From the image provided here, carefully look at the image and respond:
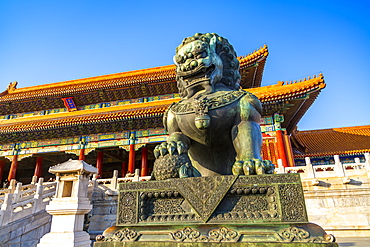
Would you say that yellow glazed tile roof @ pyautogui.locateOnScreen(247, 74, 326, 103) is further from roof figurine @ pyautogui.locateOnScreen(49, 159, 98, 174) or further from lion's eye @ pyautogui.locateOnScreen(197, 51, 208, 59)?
lion's eye @ pyautogui.locateOnScreen(197, 51, 208, 59)

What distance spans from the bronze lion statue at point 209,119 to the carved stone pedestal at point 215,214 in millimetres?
180

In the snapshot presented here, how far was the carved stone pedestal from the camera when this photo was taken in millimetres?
1524

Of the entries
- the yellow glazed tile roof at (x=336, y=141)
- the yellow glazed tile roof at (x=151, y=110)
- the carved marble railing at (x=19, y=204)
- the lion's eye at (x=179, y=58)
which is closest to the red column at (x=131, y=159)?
the yellow glazed tile roof at (x=151, y=110)

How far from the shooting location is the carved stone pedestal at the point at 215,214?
60.0 inches

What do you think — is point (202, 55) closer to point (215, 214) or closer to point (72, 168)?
point (215, 214)

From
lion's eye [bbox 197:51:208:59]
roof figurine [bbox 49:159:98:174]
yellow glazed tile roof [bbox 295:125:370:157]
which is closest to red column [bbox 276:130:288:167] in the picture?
yellow glazed tile roof [bbox 295:125:370:157]

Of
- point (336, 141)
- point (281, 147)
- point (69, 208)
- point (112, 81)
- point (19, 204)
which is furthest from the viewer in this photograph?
point (112, 81)

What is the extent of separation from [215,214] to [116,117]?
11.2 metres

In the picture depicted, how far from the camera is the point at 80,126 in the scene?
1321 cm

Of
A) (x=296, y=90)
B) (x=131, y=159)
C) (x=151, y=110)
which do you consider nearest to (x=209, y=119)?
(x=296, y=90)

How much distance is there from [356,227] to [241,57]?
10.8m

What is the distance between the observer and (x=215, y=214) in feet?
5.51

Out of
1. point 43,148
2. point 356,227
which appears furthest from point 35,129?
point 356,227

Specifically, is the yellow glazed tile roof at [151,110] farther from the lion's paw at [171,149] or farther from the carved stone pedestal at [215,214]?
the carved stone pedestal at [215,214]
